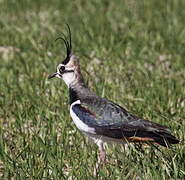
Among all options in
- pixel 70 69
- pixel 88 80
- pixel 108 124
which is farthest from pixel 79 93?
pixel 88 80

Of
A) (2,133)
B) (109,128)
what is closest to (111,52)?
(2,133)

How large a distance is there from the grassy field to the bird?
165 mm

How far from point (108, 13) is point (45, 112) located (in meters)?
4.09

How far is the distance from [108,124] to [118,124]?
0.29ft

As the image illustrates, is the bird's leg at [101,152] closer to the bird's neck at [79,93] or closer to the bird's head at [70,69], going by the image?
the bird's neck at [79,93]

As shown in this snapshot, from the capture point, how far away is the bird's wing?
17.6 feet

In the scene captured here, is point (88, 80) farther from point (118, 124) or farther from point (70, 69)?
point (118, 124)

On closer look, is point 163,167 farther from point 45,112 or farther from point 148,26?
point 148,26

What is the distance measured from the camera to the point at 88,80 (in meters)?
8.04

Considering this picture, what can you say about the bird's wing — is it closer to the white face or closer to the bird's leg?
the bird's leg

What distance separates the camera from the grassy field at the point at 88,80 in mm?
5656

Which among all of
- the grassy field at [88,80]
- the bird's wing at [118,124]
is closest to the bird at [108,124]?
the bird's wing at [118,124]

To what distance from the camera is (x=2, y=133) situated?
262 inches

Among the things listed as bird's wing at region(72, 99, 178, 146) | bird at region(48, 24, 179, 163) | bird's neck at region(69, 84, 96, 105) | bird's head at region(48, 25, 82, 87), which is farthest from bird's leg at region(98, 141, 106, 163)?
bird's head at region(48, 25, 82, 87)
